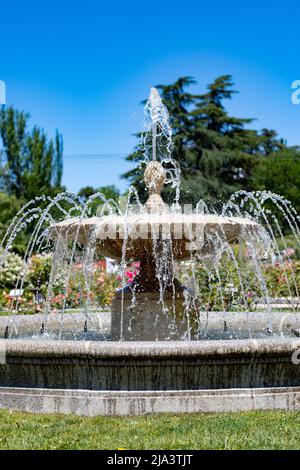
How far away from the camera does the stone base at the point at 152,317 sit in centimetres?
722

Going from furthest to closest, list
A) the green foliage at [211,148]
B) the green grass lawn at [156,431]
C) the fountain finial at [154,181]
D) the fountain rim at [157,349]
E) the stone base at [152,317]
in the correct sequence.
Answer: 1. the green foliage at [211,148]
2. the fountain finial at [154,181]
3. the stone base at [152,317]
4. the fountain rim at [157,349]
5. the green grass lawn at [156,431]

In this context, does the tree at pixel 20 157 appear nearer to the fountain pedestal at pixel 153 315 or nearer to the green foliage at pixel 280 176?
the green foliage at pixel 280 176

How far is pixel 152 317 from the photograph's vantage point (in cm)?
723

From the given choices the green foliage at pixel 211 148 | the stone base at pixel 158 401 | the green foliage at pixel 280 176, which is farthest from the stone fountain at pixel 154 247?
the green foliage at pixel 280 176

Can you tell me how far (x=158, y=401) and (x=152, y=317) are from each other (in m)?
2.01

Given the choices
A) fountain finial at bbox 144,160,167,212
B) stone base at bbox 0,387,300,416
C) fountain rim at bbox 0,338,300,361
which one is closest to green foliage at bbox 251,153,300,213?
fountain finial at bbox 144,160,167,212

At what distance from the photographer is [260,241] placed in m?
7.57

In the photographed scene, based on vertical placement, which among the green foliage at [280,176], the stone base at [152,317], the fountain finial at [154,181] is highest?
the green foliage at [280,176]

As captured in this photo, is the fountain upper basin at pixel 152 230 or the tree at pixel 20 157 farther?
the tree at pixel 20 157

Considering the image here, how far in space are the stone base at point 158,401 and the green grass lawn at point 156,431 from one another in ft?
0.33

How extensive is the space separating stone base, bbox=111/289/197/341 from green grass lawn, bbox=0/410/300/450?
2059 millimetres

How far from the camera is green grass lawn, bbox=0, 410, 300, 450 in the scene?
4.28 meters

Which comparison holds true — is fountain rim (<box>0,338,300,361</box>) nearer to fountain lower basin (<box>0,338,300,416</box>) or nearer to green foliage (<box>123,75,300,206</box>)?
fountain lower basin (<box>0,338,300,416</box>)

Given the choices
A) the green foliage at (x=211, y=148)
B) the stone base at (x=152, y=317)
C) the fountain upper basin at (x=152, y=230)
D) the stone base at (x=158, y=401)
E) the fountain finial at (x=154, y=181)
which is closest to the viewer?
the stone base at (x=158, y=401)
